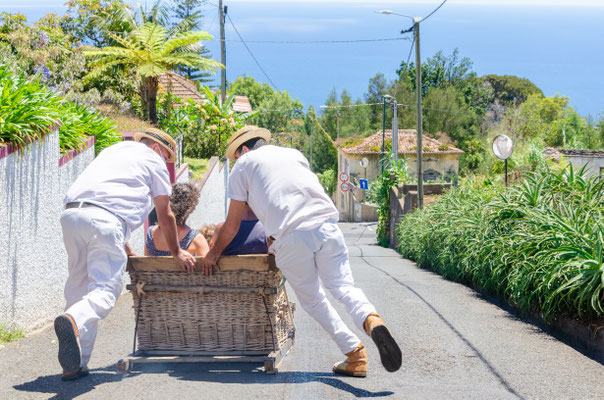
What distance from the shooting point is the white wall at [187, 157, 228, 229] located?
17.3 m

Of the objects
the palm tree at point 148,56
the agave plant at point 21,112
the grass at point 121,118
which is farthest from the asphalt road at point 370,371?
the palm tree at point 148,56

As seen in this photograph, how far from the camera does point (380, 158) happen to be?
2168 inches

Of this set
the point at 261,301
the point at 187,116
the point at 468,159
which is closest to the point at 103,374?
the point at 261,301

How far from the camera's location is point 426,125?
65.4 m

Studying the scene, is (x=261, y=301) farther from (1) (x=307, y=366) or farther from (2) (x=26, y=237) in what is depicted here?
(2) (x=26, y=237)

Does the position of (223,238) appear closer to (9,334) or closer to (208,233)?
(208,233)

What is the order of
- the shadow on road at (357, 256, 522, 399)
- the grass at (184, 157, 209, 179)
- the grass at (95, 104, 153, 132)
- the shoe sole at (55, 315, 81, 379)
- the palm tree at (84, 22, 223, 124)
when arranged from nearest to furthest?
1. the shoe sole at (55, 315, 81, 379)
2. the shadow on road at (357, 256, 522, 399)
3. the grass at (95, 104, 153, 132)
4. the palm tree at (84, 22, 223, 124)
5. the grass at (184, 157, 209, 179)

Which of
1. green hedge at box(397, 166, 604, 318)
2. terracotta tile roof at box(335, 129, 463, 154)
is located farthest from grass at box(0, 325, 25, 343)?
terracotta tile roof at box(335, 129, 463, 154)

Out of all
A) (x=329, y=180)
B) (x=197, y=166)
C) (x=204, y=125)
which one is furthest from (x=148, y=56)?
(x=329, y=180)

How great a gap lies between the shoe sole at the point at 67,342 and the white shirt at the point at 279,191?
1387mm

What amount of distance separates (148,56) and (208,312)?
16.0 m

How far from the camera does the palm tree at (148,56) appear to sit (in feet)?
63.3

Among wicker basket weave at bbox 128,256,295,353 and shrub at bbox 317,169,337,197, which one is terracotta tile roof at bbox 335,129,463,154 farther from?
wicker basket weave at bbox 128,256,295,353

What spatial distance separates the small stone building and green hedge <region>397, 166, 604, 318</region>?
41.4m
